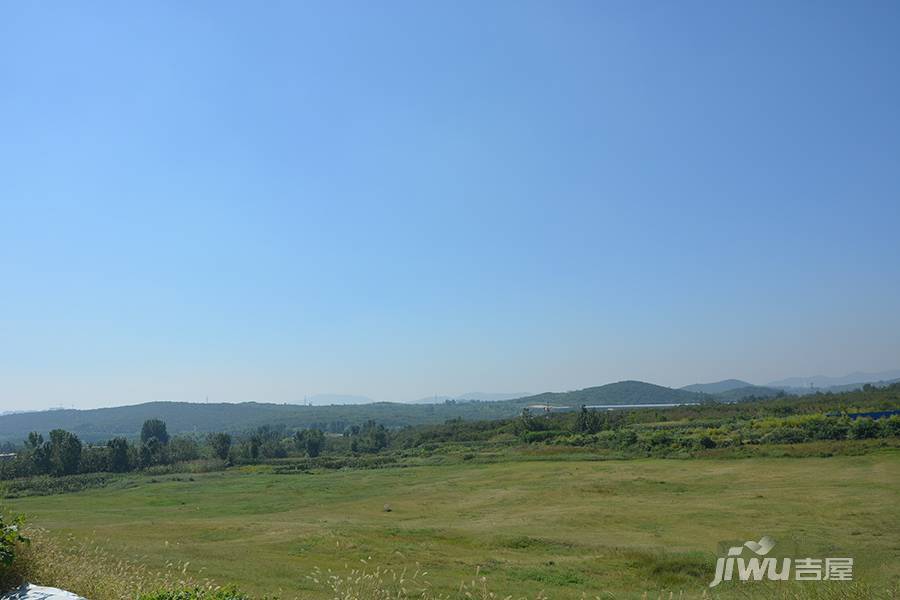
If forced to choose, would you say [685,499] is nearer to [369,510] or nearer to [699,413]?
[369,510]

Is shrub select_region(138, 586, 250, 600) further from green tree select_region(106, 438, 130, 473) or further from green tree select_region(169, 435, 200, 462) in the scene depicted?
green tree select_region(169, 435, 200, 462)

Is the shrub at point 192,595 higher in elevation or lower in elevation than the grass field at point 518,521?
higher

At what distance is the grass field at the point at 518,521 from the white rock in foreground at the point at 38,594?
527cm

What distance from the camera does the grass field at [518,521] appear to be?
19984 millimetres

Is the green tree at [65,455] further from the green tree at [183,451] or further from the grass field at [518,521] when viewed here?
the grass field at [518,521]

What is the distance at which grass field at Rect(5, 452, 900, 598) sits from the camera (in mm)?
19984

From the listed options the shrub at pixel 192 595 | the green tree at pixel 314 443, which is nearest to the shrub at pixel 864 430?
the shrub at pixel 192 595

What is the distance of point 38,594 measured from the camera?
7289 mm

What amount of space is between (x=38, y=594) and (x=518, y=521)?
30.9 meters

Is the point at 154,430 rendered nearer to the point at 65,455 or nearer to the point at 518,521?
the point at 65,455

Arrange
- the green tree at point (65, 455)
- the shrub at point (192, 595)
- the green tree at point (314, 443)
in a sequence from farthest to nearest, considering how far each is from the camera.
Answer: the green tree at point (314, 443)
the green tree at point (65, 455)
the shrub at point (192, 595)

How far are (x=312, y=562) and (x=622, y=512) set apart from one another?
20.3m

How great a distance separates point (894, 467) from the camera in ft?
159

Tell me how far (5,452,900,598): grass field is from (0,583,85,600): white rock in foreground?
5.27 m
